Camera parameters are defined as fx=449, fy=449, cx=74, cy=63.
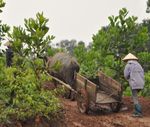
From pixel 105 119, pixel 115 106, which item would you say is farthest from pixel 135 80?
pixel 105 119

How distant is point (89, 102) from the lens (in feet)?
35.9

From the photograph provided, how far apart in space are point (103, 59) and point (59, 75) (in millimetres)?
1483

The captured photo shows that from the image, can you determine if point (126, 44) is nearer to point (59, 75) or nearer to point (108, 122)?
point (59, 75)

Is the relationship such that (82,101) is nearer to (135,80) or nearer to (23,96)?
(135,80)

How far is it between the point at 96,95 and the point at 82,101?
0.53 m

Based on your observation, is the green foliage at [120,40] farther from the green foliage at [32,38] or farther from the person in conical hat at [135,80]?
the green foliage at [32,38]

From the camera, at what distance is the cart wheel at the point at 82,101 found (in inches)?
Answer: 429

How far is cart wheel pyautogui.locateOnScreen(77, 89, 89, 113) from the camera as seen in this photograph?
1091 cm

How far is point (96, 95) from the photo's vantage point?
35.3 feet

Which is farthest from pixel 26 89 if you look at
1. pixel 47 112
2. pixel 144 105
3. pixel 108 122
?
pixel 144 105

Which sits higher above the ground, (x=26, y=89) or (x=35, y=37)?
(x=35, y=37)

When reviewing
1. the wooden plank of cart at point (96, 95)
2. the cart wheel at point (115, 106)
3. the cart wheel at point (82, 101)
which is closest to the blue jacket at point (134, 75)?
the wooden plank of cart at point (96, 95)

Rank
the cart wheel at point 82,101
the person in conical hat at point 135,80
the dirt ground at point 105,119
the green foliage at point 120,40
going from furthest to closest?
1. the green foliage at point 120,40
2. the cart wheel at point 82,101
3. the person in conical hat at point 135,80
4. the dirt ground at point 105,119

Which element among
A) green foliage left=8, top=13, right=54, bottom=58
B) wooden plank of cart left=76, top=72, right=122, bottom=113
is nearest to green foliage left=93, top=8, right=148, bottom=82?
wooden plank of cart left=76, top=72, right=122, bottom=113
